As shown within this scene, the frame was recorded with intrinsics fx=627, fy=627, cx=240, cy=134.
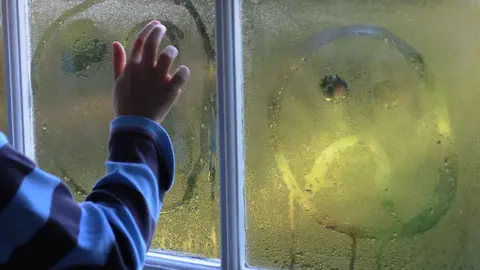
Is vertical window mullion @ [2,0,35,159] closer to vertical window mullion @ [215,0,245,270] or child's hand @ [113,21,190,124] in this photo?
vertical window mullion @ [215,0,245,270]

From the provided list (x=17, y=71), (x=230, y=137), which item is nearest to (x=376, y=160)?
(x=230, y=137)

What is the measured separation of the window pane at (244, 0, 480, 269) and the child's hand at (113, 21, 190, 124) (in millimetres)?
323

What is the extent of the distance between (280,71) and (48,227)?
23.1 inches

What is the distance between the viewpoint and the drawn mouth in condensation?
91cm

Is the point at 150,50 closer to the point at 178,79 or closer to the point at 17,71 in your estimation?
the point at 178,79

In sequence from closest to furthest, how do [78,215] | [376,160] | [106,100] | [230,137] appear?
[78,215]
[376,160]
[230,137]
[106,100]

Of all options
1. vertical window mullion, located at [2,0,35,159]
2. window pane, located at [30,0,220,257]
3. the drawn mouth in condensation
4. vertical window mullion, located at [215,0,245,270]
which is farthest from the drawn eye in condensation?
the drawn mouth in condensation

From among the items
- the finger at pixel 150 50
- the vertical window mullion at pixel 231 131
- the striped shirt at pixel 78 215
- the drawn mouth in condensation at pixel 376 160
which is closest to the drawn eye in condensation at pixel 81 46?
the vertical window mullion at pixel 231 131

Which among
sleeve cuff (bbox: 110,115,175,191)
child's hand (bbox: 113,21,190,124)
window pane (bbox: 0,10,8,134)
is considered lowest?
window pane (bbox: 0,10,8,134)

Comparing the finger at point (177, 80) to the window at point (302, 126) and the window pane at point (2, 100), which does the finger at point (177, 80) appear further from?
the window pane at point (2, 100)

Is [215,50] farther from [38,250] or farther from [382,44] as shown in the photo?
[38,250]

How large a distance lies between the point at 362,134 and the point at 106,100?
0.55 m

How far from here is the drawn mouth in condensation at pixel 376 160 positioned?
0.91 m

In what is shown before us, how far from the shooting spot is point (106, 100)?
127 centimetres
